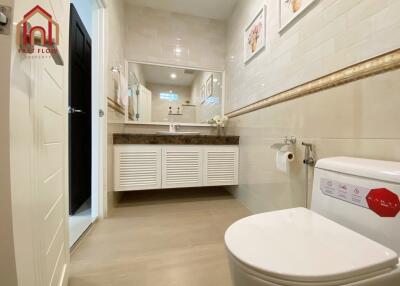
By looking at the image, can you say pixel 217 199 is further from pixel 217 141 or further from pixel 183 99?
pixel 183 99

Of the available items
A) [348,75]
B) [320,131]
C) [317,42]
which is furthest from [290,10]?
[320,131]

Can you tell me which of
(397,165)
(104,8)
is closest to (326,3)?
(397,165)

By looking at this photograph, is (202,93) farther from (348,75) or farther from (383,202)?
(383,202)

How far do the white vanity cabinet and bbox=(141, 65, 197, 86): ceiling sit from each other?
106 centimetres

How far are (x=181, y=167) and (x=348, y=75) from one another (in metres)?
1.64

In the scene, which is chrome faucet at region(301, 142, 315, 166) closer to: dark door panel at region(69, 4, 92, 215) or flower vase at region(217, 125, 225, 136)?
flower vase at region(217, 125, 225, 136)

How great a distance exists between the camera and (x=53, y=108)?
777 millimetres

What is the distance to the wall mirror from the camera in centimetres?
256

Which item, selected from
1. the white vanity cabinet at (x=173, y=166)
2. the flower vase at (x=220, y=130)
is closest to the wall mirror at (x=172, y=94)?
the flower vase at (x=220, y=130)

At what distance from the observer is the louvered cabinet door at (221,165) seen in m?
2.20

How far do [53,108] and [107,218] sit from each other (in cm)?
130

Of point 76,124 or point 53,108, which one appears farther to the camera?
point 76,124

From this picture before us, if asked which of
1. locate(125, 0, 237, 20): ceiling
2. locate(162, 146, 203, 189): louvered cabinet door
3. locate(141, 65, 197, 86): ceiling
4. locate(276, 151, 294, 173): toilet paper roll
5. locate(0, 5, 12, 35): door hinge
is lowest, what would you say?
locate(162, 146, 203, 189): louvered cabinet door

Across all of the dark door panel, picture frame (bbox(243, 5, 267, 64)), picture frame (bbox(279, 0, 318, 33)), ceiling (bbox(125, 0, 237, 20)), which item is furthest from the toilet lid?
ceiling (bbox(125, 0, 237, 20))
